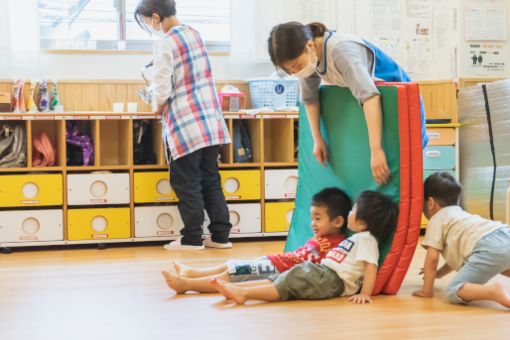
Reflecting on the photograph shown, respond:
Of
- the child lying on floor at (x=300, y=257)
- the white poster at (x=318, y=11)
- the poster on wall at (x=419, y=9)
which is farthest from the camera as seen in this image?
the poster on wall at (x=419, y=9)

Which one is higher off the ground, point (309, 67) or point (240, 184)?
point (309, 67)

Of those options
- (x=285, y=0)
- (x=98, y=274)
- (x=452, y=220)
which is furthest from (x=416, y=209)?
(x=285, y=0)

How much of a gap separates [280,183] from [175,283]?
5.34 feet

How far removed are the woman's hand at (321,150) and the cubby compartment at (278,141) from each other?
1.25 metres

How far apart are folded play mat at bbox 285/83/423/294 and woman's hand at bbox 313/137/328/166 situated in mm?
60

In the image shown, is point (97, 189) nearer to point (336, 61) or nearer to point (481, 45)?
point (336, 61)

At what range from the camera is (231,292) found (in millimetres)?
2412

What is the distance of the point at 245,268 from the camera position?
267 centimetres

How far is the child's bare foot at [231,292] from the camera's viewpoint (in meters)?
2.41

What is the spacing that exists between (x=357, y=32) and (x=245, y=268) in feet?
8.24

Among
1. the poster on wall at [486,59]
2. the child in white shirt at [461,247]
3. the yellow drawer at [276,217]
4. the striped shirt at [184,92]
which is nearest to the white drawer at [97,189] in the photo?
the striped shirt at [184,92]

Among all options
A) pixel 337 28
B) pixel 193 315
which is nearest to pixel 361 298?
pixel 193 315

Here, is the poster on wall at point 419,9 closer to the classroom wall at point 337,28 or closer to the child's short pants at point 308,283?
the classroom wall at point 337,28

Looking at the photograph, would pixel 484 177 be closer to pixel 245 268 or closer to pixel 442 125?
pixel 442 125
